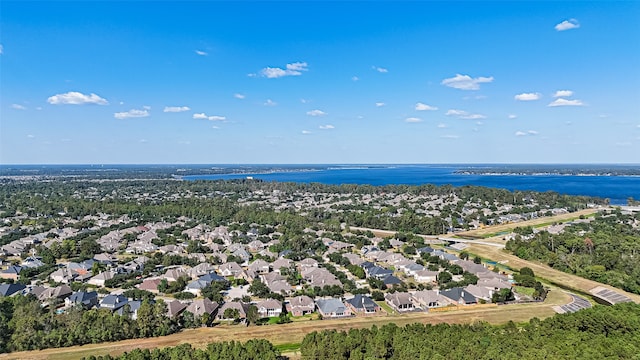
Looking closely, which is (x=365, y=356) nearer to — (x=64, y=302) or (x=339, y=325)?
(x=339, y=325)

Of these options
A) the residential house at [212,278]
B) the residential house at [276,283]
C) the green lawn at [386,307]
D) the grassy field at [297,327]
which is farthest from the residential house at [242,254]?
the green lawn at [386,307]

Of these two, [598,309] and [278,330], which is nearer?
[598,309]

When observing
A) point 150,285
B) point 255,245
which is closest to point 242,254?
point 255,245

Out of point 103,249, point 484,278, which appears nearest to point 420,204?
point 484,278

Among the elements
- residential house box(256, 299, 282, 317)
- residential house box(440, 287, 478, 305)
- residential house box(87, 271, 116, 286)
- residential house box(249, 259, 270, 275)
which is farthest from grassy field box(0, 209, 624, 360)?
residential house box(87, 271, 116, 286)

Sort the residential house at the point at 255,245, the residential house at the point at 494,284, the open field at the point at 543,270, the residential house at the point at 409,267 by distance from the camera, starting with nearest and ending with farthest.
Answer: the residential house at the point at 494,284 → the open field at the point at 543,270 → the residential house at the point at 409,267 → the residential house at the point at 255,245

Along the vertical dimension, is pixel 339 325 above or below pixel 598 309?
below

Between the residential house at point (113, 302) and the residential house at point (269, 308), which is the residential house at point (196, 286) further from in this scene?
the residential house at point (269, 308)
